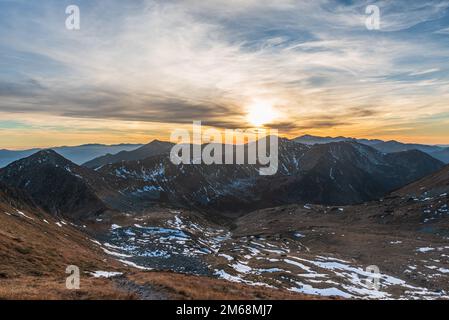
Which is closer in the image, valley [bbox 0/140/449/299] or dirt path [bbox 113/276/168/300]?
dirt path [bbox 113/276/168/300]

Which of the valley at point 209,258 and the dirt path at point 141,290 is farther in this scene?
the valley at point 209,258

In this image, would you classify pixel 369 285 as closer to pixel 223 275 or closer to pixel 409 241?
pixel 223 275

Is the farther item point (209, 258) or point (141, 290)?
point (209, 258)

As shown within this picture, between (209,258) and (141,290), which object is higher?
(141,290)

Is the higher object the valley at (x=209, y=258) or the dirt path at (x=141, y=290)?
the dirt path at (x=141, y=290)

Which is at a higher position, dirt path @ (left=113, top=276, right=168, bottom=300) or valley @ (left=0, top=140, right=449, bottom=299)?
dirt path @ (left=113, top=276, right=168, bottom=300)
